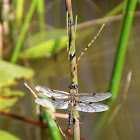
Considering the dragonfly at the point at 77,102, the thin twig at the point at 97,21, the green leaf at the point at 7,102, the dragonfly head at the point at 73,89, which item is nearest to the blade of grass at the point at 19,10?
the thin twig at the point at 97,21

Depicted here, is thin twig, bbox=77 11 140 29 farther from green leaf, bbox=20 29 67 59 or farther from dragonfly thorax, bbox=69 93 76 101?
dragonfly thorax, bbox=69 93 76 101

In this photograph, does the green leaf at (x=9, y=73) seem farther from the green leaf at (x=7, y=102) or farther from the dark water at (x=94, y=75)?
the green leaf at (x=7, y=102)

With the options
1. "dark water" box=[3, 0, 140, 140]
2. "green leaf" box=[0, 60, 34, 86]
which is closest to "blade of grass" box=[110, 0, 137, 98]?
"dark water" box=[3, 0, 140, 140]

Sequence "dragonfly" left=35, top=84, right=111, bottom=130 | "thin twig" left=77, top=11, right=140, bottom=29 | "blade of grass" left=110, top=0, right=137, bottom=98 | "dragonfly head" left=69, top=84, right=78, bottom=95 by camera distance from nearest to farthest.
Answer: "dragonfly head" left=69, top=84, right=78, bottom=95 → "dragonfly" left=35, top=84, right=111, bottom=130 → "blade of grass" left=110, top=0, right=137, bottom=98 → "thin twig" left=77, top=11, right=140, bottom=29

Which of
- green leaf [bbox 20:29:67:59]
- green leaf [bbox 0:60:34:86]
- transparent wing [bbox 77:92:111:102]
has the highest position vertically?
green leaf [bbox 20:29:67:59]

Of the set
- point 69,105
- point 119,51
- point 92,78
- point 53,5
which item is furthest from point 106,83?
point 53,5

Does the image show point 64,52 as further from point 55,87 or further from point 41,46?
point 55,87

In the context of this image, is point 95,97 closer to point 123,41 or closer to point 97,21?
point 123,41
